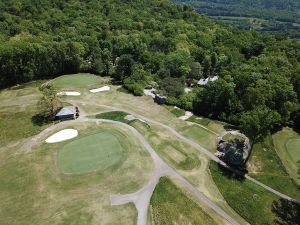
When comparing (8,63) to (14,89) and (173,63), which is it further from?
(173,63)

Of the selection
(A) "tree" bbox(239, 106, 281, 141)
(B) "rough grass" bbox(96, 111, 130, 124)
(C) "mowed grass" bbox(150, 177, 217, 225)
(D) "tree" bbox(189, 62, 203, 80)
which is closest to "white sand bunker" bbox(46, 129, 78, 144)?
(B) "rough grass" bbox(96, 111, 130, 124)

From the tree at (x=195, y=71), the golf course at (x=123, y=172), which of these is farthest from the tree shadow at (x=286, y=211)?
the tree at (x=195, y=71)

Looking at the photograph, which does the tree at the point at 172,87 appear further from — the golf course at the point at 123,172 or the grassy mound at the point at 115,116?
the grassy mound at the point at 115,116

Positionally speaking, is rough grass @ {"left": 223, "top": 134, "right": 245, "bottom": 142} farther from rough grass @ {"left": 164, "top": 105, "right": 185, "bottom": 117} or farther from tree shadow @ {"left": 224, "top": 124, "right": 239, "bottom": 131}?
rough grass @ {"left": 164, "top": 105, "right": 185, "bottom": 117}

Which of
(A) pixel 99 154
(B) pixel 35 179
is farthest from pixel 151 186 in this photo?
(B) pixel 35 179

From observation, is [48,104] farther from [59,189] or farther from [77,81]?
[59,189]
